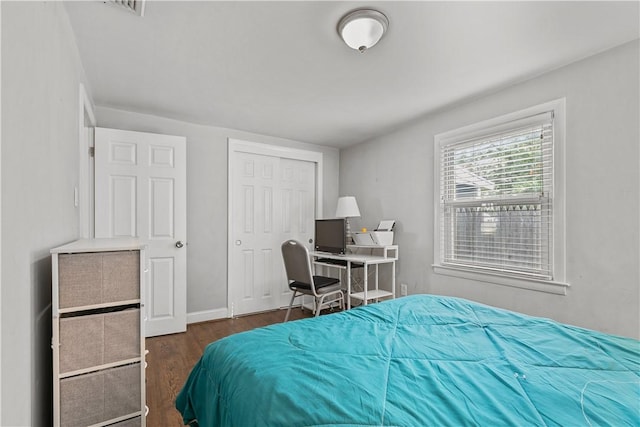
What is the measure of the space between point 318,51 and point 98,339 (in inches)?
81.1

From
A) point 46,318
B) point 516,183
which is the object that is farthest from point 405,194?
point 46,318

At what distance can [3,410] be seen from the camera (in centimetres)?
91

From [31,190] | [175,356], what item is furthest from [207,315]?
[31,190]

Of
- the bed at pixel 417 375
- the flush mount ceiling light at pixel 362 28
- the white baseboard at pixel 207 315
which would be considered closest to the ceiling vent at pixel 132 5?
Answer: the flush mount ceiling light at pixel 362 28

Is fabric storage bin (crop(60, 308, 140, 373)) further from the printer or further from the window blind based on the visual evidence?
the window blind

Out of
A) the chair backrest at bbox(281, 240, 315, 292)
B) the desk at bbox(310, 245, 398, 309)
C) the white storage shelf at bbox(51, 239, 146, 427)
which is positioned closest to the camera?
the white storage shelf at bbox(51, 239, 146, 427)

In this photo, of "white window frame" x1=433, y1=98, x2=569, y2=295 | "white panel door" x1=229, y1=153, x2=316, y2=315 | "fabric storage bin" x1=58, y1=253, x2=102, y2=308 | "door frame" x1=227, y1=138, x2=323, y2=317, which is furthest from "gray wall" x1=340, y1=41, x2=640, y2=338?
"fabric storage bin" x1=58, y1=253, x2=102, y2=308

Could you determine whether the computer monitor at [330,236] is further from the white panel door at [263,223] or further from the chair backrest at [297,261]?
the chair backrest at [297,261]

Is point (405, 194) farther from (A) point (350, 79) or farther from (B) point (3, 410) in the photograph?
(B) point (3, 410)

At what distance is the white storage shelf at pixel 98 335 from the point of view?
1.34 metres

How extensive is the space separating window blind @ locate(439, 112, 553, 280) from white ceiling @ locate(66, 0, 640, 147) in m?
0.46

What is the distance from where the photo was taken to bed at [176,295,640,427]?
825 mm

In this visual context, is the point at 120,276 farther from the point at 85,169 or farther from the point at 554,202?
the point at 554,202

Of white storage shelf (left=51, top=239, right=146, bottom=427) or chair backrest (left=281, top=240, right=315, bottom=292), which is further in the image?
chair backrest (left=281, top=240, right=315, bottom=292)
